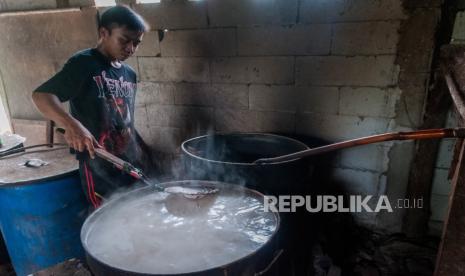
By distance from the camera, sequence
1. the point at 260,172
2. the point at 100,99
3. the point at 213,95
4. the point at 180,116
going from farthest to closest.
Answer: the point at 180,116
the point at 213,95
the point at 100,99
the point at 260,172

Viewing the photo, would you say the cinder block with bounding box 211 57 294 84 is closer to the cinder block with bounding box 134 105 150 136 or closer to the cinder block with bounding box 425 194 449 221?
the cinder block with bounding box 134 105 150 136

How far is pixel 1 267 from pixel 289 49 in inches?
163

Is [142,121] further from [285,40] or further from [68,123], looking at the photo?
[285,40]

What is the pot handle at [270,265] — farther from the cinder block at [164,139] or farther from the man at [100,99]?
the cinder block at [164,139]

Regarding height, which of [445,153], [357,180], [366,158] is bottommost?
[357,180]

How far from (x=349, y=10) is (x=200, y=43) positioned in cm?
152

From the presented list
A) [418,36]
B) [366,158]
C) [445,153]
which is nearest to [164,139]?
[366,158]

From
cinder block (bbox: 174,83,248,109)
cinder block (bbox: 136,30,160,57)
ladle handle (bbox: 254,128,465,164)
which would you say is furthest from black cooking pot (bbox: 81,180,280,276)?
cinder block (bbox: 136,30,160,57)

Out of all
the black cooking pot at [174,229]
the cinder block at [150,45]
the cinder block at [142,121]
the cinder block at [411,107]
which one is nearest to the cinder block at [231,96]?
the cinder block at [150,45]

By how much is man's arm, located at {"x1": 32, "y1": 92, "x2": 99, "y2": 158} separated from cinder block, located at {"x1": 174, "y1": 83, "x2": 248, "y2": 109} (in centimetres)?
149

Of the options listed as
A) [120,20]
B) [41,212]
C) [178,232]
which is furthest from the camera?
[41,212]

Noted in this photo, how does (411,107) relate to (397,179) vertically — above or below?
above

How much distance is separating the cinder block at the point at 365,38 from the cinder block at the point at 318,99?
365 mm

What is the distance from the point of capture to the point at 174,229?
1908 millimetres
